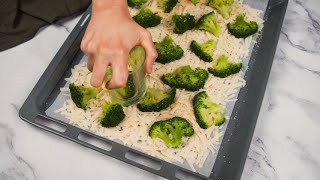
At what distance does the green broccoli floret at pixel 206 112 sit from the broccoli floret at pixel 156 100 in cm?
7

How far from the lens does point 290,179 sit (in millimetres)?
998

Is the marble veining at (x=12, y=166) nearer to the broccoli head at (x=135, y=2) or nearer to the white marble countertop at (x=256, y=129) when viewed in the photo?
the white marble countertop at (x=256, y=129)

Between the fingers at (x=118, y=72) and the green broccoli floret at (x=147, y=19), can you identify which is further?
the green broccoli floret at (x=147, y=19)

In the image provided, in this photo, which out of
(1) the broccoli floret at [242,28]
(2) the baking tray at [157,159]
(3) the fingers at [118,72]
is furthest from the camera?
(1) the broccoli floret at [242,28]

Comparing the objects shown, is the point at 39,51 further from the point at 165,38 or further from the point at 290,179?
the point at 290,179

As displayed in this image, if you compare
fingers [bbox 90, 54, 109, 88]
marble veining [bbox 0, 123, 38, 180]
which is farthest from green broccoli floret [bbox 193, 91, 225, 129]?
marble veining [bbox 0, 123, 38, 180]

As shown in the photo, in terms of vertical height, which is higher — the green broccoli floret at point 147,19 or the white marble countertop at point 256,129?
the green broccoli floret at point 147,19

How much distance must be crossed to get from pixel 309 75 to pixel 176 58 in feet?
1.31

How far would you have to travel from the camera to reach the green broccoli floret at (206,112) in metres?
1.03

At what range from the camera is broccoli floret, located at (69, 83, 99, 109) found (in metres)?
1.05

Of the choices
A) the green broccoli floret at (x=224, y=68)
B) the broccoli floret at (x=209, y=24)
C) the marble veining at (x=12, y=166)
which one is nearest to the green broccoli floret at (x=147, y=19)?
the broccoli floret at (x=209, y=24)

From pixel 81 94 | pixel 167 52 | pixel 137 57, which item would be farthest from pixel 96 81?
pixel 167 52

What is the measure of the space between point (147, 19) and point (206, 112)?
14.3 inches

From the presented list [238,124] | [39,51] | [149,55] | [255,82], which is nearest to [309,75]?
[255,82]
